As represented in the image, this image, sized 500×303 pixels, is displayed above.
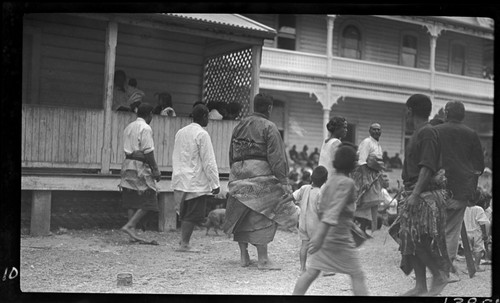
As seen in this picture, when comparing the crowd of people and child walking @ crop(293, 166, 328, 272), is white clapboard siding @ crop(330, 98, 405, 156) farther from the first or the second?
child walking @ crop(293, 166, 328, 272)

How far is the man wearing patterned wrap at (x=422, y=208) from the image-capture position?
478 centimetres

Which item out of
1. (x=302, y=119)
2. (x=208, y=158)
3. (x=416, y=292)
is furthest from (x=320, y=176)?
(x=302, y=119)

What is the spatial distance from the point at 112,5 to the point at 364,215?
3.07 meters

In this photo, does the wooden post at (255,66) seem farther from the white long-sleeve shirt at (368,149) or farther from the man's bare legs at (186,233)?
the man's bare legs at (186,233)

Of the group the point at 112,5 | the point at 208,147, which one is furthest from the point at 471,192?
the point at 112,5

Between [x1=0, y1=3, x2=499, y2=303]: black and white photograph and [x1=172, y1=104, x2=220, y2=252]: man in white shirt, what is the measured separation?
0.01 meters

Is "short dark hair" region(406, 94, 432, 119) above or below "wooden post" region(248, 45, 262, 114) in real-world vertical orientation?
below

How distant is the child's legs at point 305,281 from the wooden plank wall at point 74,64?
376 centimetres

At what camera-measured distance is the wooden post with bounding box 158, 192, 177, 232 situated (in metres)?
6.79

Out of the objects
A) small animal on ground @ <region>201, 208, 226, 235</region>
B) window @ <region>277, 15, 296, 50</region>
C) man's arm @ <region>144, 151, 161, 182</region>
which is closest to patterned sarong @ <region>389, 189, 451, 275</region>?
man's arm @ <region>144, 151, 161, 182</region>

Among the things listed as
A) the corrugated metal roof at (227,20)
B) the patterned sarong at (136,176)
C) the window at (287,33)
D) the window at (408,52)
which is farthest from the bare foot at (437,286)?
the window at (287,33)

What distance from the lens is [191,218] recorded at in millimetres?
6078

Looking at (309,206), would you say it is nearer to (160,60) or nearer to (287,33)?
(160,60)

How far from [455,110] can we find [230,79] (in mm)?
3037
